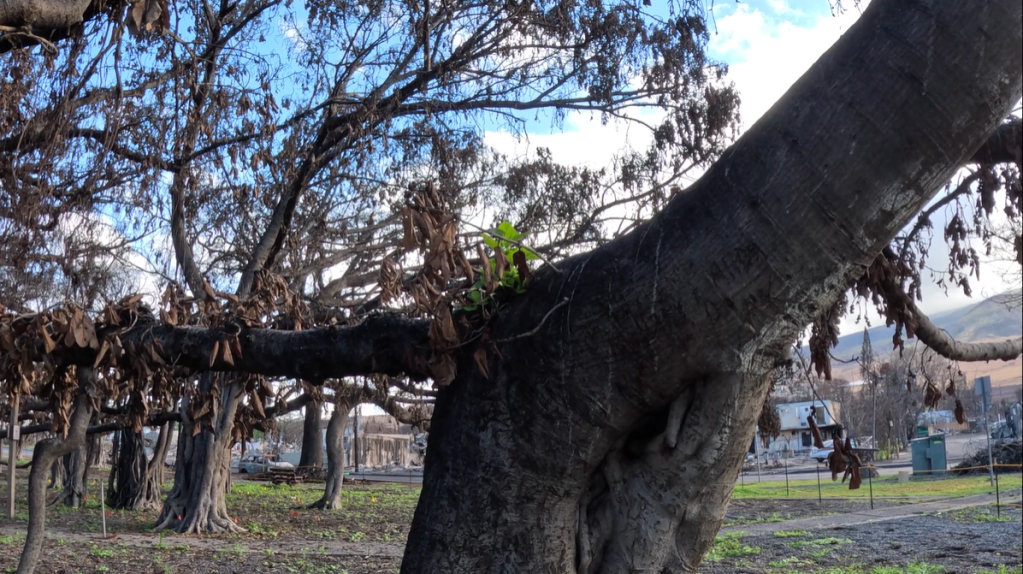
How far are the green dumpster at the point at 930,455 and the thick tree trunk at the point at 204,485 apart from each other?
72.6ft

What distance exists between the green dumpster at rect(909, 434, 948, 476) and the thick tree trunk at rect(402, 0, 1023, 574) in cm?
2686

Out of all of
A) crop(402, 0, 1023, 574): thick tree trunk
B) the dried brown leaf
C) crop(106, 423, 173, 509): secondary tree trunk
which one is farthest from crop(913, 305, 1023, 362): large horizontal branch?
crop(106, 423, 173, 509): secondary tree trunk

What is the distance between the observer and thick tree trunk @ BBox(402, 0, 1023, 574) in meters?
2.68

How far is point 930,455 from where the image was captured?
27.4 metres

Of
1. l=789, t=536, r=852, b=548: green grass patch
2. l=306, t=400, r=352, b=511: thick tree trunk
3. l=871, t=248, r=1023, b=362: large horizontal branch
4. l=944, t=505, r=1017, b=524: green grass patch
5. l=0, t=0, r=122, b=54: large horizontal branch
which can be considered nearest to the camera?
l=871, t=248, r=1023, b=362: large horizontal branch

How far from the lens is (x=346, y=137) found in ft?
33.0

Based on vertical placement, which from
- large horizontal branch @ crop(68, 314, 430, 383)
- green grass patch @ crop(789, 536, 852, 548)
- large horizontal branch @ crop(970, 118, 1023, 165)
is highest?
large horizontal branch @ crop(970, 118, 1023, 165)

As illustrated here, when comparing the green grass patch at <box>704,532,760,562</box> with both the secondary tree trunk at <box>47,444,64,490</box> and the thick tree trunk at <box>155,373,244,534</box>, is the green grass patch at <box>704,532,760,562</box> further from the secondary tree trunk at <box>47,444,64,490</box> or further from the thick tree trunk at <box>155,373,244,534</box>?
the secondary tree trunk at <box>47,444,64,490</box>

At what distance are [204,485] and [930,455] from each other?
2338cm

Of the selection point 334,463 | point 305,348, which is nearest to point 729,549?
point 305,348

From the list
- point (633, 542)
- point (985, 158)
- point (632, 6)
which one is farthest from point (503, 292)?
point (632, 6)

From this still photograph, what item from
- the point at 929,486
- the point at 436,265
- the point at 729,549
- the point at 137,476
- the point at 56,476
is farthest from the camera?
the point at 56,476

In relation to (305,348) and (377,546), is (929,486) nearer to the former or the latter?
(377,546)

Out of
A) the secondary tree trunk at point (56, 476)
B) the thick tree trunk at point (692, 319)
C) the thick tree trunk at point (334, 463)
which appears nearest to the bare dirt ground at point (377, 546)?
the thick tree trunk at point (334, 463)
